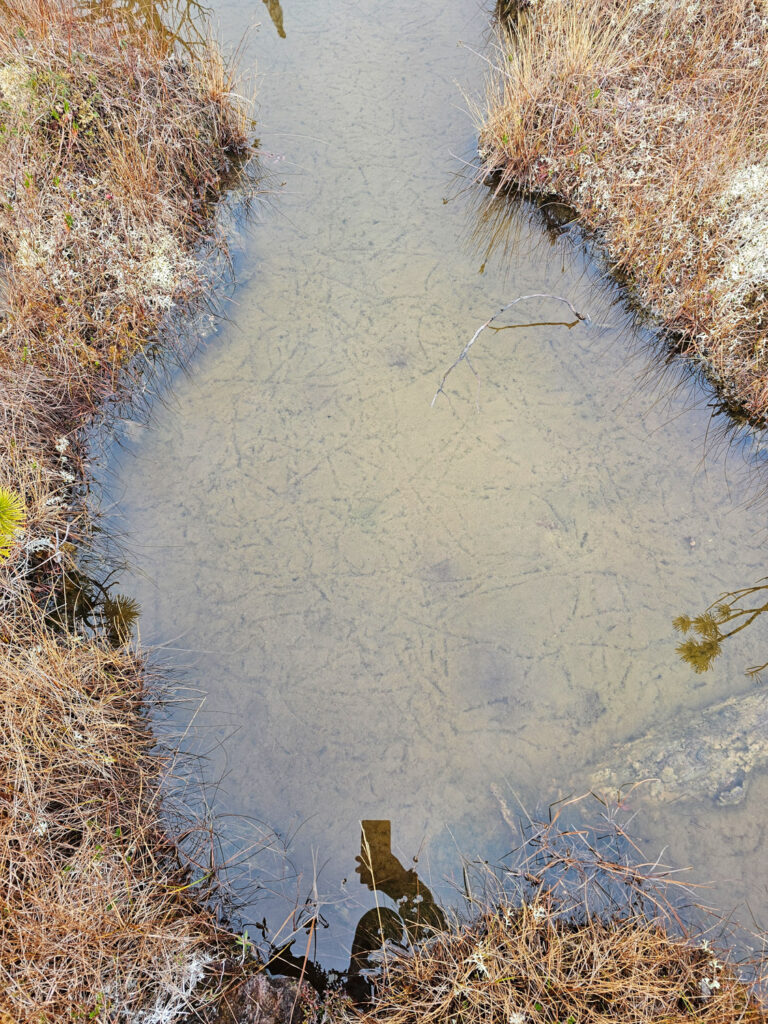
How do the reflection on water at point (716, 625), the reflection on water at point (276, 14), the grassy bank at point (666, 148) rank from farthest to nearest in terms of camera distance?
1. the reflection on water at point (276, 14)
2. the grassy bank at point (666, 148)
3. the reflection on water at point (716, 625)

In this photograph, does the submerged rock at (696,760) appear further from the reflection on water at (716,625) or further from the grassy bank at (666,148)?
the grassy bank at (666,148)

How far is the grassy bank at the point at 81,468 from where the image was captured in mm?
1705

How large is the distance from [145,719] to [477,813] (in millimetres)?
1238

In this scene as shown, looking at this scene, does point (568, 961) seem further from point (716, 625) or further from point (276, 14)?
point (276, 14)

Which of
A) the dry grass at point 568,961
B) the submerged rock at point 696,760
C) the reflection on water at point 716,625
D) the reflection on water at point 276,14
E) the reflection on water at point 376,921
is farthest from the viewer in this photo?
the reflection on water at point 276,14

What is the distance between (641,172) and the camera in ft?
9.89

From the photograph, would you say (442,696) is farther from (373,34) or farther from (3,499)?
(373,34)

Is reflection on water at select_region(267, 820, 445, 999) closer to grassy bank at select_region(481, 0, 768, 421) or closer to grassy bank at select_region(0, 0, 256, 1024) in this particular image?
grassy bank at select_region(0, 0, 256, 1024)

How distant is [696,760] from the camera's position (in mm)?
2061

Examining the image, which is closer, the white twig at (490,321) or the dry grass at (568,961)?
the dry grass at (568,961)

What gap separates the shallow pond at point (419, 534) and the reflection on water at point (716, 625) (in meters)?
0.04

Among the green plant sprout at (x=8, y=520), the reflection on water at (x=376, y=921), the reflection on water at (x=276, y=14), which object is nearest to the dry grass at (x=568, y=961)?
the reflection on water at (x=376, y=921)

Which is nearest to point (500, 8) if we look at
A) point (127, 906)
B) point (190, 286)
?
point (190, 286)

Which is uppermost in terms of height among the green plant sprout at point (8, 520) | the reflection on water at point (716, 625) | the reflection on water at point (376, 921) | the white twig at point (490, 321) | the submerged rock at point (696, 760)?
the white twig at point (490, 321)
